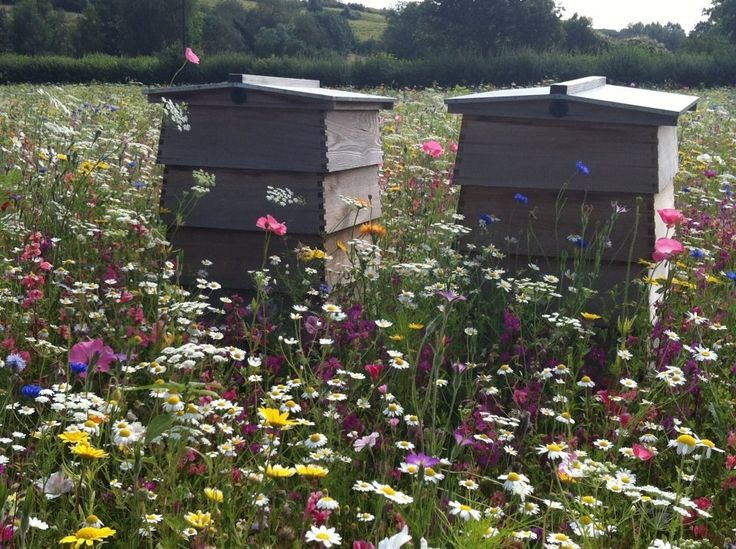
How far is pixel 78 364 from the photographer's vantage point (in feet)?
7.47

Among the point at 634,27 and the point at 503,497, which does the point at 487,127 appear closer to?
the point at 503,497

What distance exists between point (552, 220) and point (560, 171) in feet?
0.77

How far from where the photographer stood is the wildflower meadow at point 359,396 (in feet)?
6.56

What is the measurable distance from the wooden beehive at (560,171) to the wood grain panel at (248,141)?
69cm

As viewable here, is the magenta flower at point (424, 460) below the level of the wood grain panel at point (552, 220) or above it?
below

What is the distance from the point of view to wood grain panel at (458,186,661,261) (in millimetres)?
3857

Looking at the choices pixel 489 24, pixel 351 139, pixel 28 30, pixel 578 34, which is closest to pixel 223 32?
pixel 28 30

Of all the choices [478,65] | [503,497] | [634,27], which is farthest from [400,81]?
[634,27]

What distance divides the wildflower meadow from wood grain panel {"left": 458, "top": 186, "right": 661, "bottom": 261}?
0.04 m

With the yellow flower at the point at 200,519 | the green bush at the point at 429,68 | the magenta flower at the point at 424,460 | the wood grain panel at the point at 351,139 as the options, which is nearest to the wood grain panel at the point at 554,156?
the wood grain panel at the point at 351,139

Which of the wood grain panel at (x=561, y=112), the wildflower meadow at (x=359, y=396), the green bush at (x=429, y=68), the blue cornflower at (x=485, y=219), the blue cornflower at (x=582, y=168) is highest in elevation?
the green bush at (x=429, y=68)

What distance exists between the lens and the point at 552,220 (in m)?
3.99

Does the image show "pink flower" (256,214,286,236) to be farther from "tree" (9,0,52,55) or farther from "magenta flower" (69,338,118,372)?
"tree" (9,0,52,55)

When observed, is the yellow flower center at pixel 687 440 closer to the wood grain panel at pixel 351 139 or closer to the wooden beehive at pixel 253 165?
the wooden beehive at pixel 253 165
